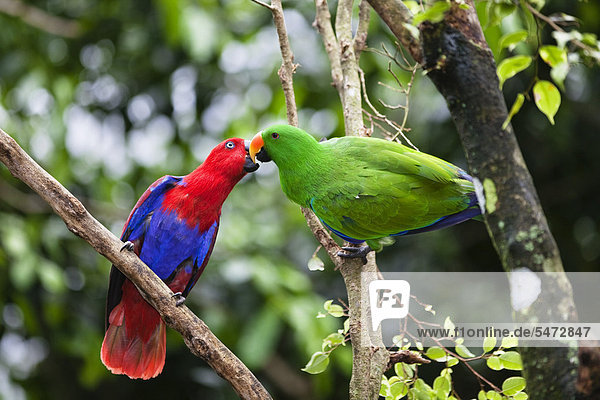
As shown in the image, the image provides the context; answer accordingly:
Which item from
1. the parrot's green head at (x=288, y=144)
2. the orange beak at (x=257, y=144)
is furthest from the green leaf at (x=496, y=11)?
the orange beak at (x=257, y=144)

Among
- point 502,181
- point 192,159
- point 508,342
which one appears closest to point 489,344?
point 508,342

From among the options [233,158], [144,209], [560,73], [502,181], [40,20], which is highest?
[40,20]

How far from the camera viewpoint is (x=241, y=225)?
15.3 ft

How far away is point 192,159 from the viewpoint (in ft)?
15.9

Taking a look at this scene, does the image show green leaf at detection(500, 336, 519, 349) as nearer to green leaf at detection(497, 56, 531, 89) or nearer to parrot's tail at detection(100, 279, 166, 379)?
green leaf at detection(497, 56, 531, 89)

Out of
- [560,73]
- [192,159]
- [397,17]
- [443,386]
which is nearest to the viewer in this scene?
[560,73]

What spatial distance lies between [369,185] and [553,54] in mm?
722

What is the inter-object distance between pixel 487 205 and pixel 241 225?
3.48 meters

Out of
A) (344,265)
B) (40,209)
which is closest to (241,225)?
(40,209)

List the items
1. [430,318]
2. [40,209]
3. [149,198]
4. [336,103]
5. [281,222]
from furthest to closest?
[281,222] → [40,209] → [336,103] → [430,318] → [149,198]

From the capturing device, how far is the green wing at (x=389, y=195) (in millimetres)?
1775

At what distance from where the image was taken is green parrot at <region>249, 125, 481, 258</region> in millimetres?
1777

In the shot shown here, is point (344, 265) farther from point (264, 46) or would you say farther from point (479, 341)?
point (264, 46)

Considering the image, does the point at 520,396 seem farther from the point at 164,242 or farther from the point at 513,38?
the point at 164,242
